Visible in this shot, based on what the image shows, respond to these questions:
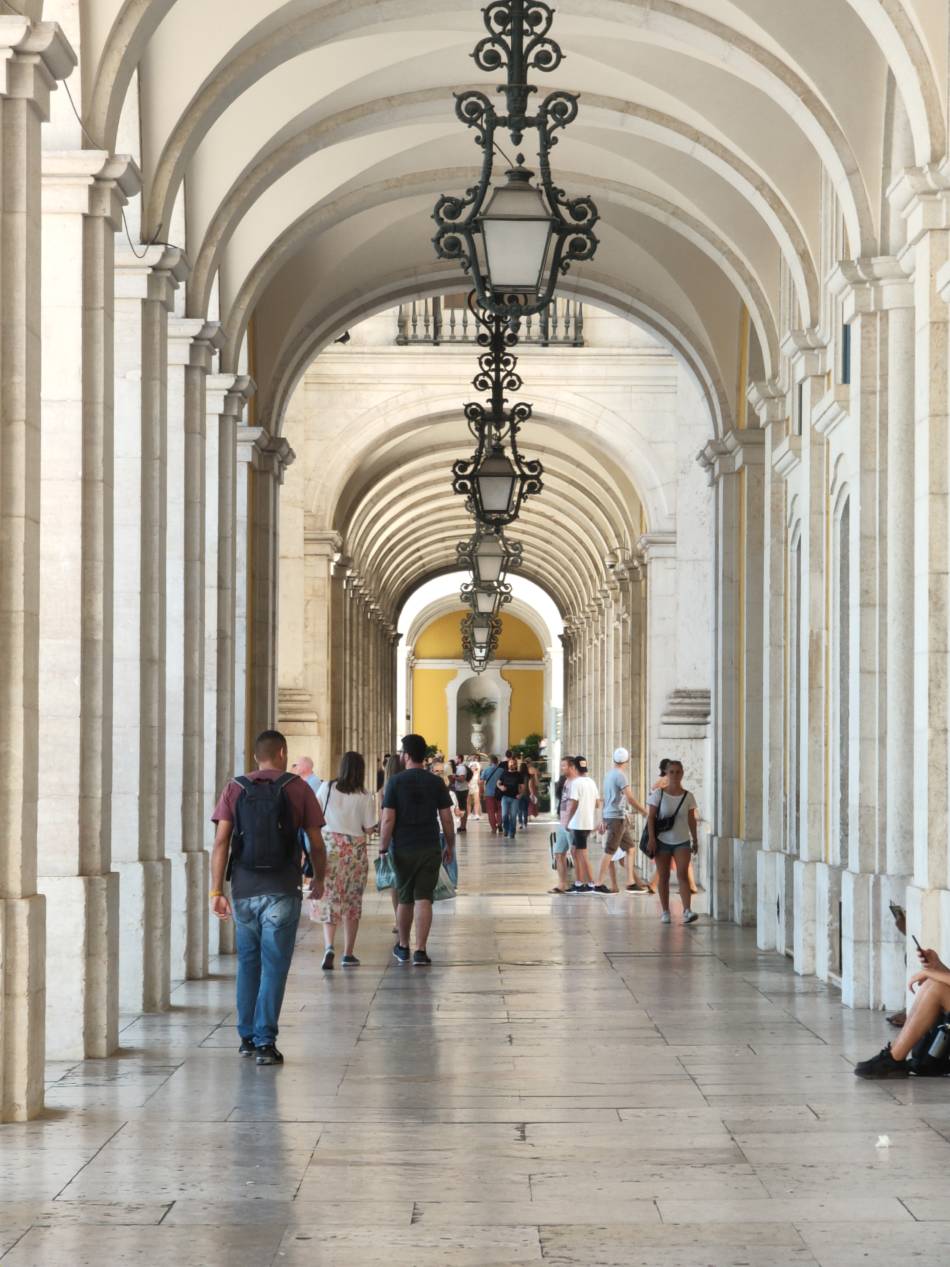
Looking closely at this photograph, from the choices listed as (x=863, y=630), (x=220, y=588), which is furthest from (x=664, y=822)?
(x=863, y=630)

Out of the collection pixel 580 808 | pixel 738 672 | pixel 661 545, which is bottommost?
pixel 580 808

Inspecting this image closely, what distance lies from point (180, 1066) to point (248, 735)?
Answer: 25.0 ft

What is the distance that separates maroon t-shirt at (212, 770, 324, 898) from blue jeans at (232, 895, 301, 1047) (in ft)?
0.14

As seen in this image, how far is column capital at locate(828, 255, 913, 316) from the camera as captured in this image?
10531 mm

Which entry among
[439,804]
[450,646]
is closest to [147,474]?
[439,804]

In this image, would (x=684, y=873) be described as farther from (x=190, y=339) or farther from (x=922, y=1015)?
(x=922, y=1015)

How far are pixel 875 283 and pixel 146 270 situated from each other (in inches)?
160

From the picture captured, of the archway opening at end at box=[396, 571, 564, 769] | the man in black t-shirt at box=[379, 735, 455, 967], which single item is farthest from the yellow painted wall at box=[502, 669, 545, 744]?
the man in black t-shirt at box=[379, 735, 455, 967]

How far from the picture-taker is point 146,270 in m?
10.9

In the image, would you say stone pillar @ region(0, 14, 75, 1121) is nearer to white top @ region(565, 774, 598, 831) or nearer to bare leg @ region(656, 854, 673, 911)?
bare leg @ region(656, 854, 673, 911)

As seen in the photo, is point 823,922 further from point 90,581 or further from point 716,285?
point 716,285

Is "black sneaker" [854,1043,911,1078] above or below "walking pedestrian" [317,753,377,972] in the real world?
below

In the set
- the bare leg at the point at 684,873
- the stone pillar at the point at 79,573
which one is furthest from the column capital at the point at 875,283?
the bare leg at the point at 684,873

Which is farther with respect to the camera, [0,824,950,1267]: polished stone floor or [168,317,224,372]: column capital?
[168,317,224,372]: column capital
